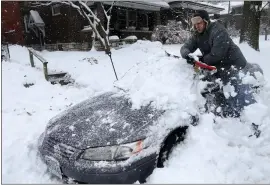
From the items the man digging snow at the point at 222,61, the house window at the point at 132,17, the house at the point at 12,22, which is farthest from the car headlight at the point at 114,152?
the house window at the point at 132,17

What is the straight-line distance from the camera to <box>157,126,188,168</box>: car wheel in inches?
135

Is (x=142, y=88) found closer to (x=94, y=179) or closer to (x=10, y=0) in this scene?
(x=94, y=179)

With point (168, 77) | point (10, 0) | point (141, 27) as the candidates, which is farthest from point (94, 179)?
point (141, 27)

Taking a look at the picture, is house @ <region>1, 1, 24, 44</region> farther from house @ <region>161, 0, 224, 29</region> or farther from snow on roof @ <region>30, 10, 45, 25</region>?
house @ <region>161, 0, 224, 29</region>

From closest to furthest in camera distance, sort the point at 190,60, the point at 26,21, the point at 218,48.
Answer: the point at 190,60, the point at 218,48, the point at 26,21

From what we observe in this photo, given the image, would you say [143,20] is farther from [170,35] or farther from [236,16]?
[236,16]

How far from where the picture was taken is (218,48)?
4535 millimetres

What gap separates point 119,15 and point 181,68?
18068 mm

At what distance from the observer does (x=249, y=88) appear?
454 centimetres

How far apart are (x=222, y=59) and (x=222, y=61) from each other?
0.10ft

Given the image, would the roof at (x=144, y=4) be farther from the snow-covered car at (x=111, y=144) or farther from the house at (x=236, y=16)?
the house at (x=236, y=16)

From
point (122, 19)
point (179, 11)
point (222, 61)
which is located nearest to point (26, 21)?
point (122, 19)

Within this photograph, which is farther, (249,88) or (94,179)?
(249,88)

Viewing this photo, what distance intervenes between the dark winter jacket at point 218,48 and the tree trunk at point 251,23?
320 inches
